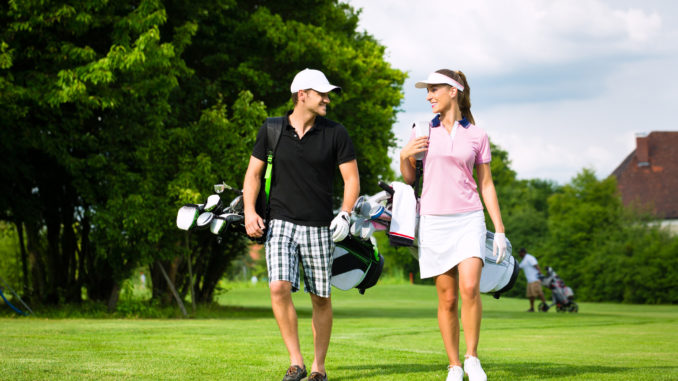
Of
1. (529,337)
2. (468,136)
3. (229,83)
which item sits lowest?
(529,337)

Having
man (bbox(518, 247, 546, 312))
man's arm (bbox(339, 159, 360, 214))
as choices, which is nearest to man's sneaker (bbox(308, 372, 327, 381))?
man's arm (bbox(339, 159, 360, 214))

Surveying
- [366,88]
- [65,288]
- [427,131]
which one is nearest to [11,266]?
[65,288]

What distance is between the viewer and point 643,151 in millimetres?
59469

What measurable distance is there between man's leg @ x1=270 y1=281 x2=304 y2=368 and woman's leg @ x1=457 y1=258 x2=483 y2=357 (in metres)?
1.28

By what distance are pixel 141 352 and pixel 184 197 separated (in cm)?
1011

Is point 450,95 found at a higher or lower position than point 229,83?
lower

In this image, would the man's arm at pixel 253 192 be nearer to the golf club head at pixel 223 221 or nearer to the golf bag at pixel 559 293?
the golf club head at pixel 223 221

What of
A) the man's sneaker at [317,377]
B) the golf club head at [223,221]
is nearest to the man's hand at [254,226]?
the golf club head at [223,221]

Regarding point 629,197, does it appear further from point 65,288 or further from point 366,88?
point 65,288

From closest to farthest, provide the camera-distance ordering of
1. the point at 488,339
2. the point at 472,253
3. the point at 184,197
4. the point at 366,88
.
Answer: the point at 472,253 → the point at 488,339 → the point at 184,197 → the point at 366,88

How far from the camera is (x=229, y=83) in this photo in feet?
74.5

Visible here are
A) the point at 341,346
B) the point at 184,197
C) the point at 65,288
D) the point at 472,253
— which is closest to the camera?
the point at 472,253

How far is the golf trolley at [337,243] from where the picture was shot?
666 cm

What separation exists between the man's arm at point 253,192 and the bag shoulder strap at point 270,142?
0.07 metres
